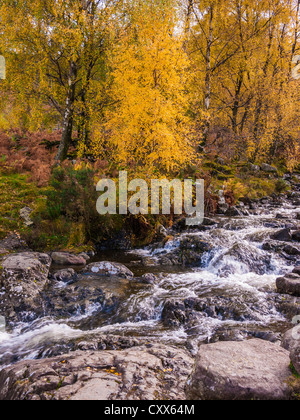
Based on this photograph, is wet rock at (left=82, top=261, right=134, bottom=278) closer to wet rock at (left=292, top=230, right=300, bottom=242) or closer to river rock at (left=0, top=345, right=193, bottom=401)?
river rock at (left=0, top=345, right=193, bottom=401)

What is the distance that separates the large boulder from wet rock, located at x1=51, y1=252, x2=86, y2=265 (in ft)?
3.41

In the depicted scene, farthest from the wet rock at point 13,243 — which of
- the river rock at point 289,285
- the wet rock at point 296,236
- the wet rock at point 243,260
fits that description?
the wet rock at point 296,236

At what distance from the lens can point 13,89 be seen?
13891 mm

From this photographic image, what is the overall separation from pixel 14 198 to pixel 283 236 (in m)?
9.95

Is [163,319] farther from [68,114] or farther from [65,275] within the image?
[68,114]

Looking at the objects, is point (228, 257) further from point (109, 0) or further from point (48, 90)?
point (109, 0)

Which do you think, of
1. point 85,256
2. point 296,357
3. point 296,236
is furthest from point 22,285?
point 296,236

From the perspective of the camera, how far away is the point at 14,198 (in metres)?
11.0

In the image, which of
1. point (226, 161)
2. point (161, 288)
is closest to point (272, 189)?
point (226, 161)

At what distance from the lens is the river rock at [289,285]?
6.40 metres

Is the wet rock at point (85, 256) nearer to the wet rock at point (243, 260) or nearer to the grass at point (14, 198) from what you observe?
the grass at point (14, 198)

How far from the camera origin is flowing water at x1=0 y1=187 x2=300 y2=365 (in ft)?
16.0
